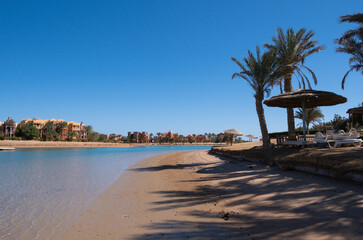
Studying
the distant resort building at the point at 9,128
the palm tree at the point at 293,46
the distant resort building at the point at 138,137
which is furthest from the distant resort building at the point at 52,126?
the palm tree at the point at 293,46

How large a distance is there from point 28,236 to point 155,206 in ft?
8.01

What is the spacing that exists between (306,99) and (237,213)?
9.78 m

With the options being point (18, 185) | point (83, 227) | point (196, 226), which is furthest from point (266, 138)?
point (18, 185)

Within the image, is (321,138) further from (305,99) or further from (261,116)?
(261,116)

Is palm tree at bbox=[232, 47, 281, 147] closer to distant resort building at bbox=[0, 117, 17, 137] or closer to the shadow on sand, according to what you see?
the shadow on sand

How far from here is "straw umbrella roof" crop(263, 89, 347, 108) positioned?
34.2ft

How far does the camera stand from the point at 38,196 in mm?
6629

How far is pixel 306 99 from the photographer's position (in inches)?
466

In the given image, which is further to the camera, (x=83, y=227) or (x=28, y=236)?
(x=83, y=227)

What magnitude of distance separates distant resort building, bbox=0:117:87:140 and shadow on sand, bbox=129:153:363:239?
82.7m

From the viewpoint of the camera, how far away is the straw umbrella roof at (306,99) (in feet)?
34.2

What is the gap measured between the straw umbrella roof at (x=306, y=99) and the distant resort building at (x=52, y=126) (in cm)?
7950

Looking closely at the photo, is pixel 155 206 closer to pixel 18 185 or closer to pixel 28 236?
pixel 28 236

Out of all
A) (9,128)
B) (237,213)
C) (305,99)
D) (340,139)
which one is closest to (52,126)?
(9,128)
